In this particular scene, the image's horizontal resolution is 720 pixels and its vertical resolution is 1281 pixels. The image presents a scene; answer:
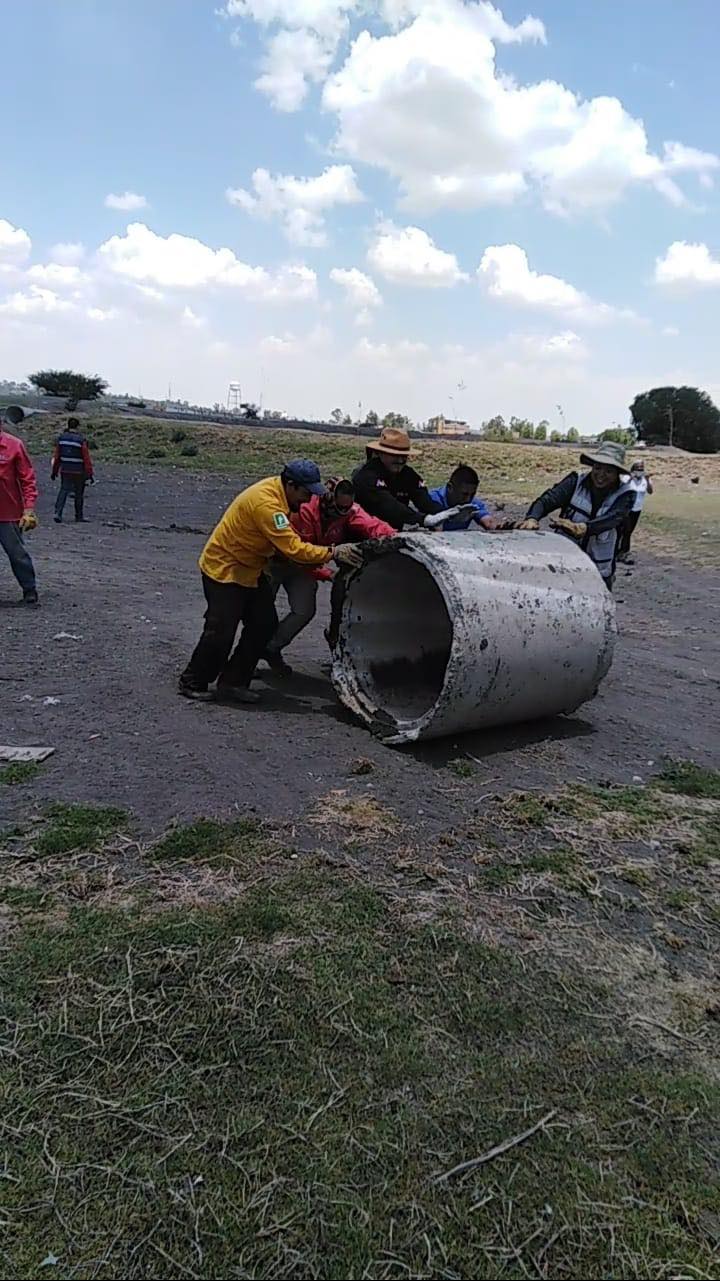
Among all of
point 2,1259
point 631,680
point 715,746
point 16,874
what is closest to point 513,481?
point 631,680

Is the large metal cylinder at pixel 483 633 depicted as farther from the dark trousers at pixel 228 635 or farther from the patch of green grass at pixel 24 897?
the patch of green grass at pixel 24 897

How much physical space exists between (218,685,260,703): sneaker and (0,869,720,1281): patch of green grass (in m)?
2.65

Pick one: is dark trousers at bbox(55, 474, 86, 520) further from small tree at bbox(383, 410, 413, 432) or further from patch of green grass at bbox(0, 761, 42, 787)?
small tree at bbox(383, 410, 413, 432)

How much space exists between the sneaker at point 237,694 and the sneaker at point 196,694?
3.8 inches

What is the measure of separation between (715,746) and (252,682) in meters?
2.93

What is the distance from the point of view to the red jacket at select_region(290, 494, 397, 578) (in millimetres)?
5988

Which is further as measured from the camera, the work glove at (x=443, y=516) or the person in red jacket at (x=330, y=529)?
the work glove at (x=443, y=516)

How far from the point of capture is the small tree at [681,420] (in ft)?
162

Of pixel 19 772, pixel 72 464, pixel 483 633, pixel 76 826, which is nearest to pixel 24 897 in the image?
pixel 76 826

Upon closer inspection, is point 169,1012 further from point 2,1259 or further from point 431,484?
point 431,484

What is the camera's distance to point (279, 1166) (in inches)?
91.9

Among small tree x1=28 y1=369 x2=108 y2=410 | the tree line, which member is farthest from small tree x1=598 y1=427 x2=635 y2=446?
Result: small tree x1=28 y1=369 x2=108 y2=410

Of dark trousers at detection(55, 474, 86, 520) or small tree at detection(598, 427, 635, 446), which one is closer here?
dark trousers at detection(55, 474, 86, 520)

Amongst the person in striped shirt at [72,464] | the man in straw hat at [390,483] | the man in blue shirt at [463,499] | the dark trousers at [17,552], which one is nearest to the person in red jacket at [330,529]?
the man in straw hat at [390,483]
